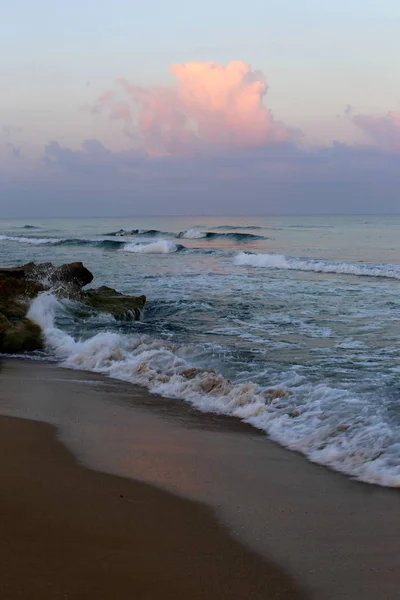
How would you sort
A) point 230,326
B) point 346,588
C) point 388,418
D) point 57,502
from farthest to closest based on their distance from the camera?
point 230,326 < point 388,418 < point 57,502 < point 346,588

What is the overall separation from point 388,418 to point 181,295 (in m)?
9.73

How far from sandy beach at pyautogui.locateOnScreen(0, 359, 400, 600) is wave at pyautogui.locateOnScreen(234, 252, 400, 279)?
54.3ft

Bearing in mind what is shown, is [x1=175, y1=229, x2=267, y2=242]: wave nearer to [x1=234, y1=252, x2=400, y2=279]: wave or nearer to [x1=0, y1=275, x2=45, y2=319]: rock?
[x1=234, y1=252, x2=400, y2=279]: wave

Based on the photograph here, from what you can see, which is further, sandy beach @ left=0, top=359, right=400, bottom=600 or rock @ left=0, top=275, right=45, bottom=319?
rock @ left=0, top=275, right=45, bottom=319

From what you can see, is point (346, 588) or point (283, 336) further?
point (283, 336)

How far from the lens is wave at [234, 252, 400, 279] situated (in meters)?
20.6

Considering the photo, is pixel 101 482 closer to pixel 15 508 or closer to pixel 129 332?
pixel 15 508

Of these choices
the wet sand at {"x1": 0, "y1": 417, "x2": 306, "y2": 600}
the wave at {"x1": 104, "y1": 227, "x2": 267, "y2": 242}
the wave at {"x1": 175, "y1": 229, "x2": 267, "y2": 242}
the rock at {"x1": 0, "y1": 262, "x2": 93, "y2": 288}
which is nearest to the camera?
the wet sand at {"x1": 0, "y1": 417, "x2": 306, "y2": 600}

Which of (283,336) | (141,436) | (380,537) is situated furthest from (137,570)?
(283,336)

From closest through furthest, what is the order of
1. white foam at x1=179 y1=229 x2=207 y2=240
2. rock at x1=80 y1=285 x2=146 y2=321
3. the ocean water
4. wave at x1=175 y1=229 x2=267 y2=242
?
the ocean water → rock at x1=80 y1=285 x2=146 y2=321 → wave at x1=175 y1=229 x2=267 y2=242 → white foam at x1=179 y1=229 x2=207 y2=240

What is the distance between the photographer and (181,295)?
14555 millimetres

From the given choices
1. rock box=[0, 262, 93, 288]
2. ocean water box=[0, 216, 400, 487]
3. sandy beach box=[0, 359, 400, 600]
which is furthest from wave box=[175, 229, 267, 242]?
sandy beach box=[0, 359, 400, 600]

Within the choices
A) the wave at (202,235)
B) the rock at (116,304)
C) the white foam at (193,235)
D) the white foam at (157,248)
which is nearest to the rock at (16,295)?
the rock at (116,304)

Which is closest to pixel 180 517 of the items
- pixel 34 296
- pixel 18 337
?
pixel 18 337
